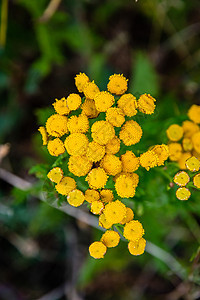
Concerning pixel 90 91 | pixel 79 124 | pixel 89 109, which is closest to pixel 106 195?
pixel 79 124

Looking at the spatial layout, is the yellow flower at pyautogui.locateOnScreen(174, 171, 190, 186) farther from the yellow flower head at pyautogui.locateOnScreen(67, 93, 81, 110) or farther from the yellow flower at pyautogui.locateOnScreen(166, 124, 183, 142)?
the yellow flower head at pyautogui.locateOnScreen(67, 93, 81, 110)

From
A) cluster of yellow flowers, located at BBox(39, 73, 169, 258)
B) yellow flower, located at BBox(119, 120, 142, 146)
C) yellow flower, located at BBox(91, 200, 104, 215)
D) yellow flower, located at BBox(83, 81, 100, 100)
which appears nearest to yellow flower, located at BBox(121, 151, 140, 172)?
cluster of yellow flowers, located at BBox(39, 73, 169, 258)

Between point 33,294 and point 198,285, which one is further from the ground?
point 198,285

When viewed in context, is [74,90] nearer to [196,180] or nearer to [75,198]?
[75,198]

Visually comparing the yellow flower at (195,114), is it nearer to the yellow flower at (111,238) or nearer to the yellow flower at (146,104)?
the yellow flower at (146,104)

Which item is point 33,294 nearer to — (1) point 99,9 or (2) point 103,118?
(2) point 103,118

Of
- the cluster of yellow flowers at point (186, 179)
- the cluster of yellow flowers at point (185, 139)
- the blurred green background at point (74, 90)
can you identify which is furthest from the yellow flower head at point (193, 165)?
the blurred green background at point (74, 90)

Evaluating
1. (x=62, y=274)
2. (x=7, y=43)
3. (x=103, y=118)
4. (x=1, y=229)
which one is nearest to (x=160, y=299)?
(x=62, y=274)

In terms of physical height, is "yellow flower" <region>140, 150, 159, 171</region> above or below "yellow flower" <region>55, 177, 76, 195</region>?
above
